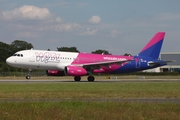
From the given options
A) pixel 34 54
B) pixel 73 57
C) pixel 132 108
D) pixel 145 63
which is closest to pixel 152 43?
pixel 145 63

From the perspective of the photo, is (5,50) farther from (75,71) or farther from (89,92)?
(89,92)

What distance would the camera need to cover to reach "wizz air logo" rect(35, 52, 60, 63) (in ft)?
154

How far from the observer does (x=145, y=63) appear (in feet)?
180

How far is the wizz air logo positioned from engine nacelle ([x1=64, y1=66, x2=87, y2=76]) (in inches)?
75.3

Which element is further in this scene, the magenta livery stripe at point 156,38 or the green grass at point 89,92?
the magenta livery stripe at point 156,38

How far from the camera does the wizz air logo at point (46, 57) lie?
47031mm

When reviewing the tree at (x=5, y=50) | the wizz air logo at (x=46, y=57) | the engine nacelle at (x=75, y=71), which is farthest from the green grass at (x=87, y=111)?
the tree at (x=5, y=50)

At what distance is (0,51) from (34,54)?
93721 millimetres

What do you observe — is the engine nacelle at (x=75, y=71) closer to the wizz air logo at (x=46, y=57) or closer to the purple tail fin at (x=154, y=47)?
the wizz air logo at (x=46, y=57)

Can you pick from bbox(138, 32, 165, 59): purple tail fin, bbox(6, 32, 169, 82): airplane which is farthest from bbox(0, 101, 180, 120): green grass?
bbox(138, 32, 165, 59): purple tail fin

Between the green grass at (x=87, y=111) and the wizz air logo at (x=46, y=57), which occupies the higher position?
the wizz air logo at (x=46, y=57)

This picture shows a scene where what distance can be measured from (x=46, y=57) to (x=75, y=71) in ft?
13.8

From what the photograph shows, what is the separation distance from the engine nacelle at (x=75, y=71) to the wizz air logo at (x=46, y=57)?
1.91 m

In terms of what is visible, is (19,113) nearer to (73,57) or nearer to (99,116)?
(99,116)
